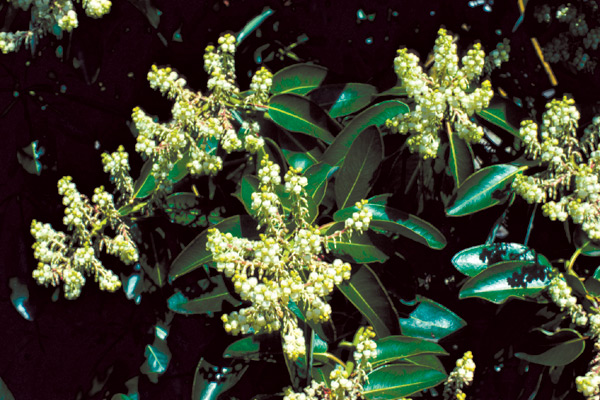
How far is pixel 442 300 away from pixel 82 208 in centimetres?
102

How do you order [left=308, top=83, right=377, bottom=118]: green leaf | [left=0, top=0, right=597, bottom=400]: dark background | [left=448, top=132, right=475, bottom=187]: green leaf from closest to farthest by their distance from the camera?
1. [left=448, top=132, right=475, bottom=187]: green leaf
2. [left=308, top=83, right=377, bottom=118]: green leaf
3. [left=0, top=0, right=597, bottom=400]: dark background

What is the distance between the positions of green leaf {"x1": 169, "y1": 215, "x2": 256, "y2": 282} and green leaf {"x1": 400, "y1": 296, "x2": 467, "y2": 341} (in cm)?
51

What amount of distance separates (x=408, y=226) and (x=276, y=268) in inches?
13.5

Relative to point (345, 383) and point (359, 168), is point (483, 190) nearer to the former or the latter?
point (359, 168)

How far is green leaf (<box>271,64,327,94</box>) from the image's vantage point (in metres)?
1.37

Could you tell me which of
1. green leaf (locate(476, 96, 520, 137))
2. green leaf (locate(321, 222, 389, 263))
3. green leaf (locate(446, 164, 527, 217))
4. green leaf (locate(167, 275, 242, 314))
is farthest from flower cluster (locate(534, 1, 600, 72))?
green leaf (locate(167, 275, 242, 314))

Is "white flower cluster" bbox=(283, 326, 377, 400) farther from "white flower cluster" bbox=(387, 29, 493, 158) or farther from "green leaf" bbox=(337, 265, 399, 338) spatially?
"white flower cluster" bbox=(387, 29, 493, 158)

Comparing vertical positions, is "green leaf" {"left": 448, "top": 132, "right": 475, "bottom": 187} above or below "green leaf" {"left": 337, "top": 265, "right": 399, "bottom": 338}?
above

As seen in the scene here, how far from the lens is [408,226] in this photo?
1140 millimetres

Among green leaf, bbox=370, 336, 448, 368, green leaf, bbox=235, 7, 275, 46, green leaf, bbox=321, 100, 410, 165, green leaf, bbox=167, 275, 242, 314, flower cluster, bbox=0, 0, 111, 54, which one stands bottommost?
green leaf, bbox=370, 336, 448, 368

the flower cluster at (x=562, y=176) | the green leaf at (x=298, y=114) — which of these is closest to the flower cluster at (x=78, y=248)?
the green leaf at (x=298, y=114)

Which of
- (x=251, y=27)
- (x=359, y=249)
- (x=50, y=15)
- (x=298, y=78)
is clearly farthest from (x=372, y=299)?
(x=50, y=15)

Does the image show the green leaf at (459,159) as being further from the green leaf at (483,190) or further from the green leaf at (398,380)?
the green leaf at (398,380)

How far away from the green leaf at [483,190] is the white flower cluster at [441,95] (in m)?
0.17
